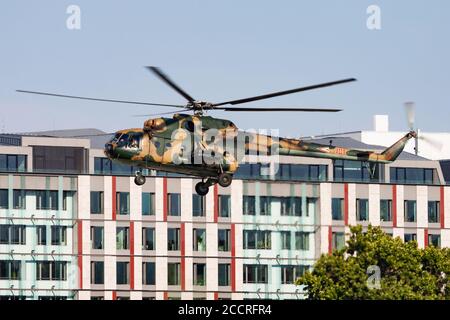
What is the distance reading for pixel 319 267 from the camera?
112500mm

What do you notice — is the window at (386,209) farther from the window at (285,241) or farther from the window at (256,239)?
the window at (256,239)

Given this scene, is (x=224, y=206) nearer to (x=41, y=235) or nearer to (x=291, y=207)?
→ (x=291, y=207)

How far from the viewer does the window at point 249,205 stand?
136 meters

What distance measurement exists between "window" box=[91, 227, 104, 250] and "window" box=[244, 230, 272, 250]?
14.1 m

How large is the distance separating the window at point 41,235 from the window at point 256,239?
19394 millimetres

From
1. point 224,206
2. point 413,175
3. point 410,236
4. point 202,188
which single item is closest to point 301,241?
point 224,206

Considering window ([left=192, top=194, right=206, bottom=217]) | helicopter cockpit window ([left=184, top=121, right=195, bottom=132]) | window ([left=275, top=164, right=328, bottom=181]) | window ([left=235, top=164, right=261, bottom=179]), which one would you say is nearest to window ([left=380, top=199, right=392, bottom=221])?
window ([left=275, top=164, right=328, bottom=181])

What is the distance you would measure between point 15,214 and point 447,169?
67.8 meters

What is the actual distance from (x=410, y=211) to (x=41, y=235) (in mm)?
37568

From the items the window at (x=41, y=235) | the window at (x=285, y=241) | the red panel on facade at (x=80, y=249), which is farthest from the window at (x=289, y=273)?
the window at (x=41, y=235)

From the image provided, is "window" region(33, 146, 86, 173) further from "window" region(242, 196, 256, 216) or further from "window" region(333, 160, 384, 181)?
"window" region(333, 160, 384, 181)

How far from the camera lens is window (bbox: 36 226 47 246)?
132 meters
